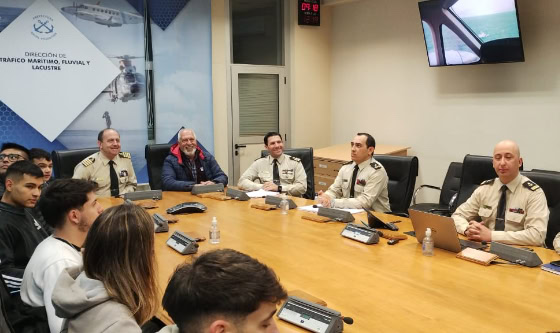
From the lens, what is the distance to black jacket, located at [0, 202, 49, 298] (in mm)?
2309

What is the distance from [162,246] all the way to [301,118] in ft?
14.7

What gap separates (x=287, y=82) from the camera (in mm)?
7078

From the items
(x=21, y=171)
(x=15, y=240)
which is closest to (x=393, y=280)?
(x=15, y=240)

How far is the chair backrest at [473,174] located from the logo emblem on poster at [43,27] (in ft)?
14.6

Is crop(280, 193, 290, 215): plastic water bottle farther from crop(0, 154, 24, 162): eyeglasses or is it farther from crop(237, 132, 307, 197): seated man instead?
crop(0, 154, 24, 162): eyeglasses

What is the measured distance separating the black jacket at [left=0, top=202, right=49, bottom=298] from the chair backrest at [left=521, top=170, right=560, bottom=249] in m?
3.07

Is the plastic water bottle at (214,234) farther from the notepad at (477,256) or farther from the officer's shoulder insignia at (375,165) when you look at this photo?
the officer's shoulder insignia at (375,165)

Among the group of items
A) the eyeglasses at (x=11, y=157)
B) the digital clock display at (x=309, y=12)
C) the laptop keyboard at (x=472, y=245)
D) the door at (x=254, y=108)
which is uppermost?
the digital clock display at (x=309, y=12)

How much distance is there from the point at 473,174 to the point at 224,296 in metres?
3.27

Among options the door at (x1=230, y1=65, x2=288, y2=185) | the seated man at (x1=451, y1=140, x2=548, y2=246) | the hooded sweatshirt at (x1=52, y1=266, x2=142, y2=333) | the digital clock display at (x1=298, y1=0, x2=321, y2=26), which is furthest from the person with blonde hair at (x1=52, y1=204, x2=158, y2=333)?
the digital clock display at (x1=298, y1=0, x2=321, y2=26)

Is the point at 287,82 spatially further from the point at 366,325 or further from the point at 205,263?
the point at 205,263

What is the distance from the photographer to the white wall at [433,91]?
4926 mm

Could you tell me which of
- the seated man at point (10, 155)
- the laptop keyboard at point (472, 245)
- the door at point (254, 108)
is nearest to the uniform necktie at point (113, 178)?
the seated man at point (10, 155)

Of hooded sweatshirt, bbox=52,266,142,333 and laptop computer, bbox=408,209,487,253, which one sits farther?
laptop computer, bbox=408,209,487,253
